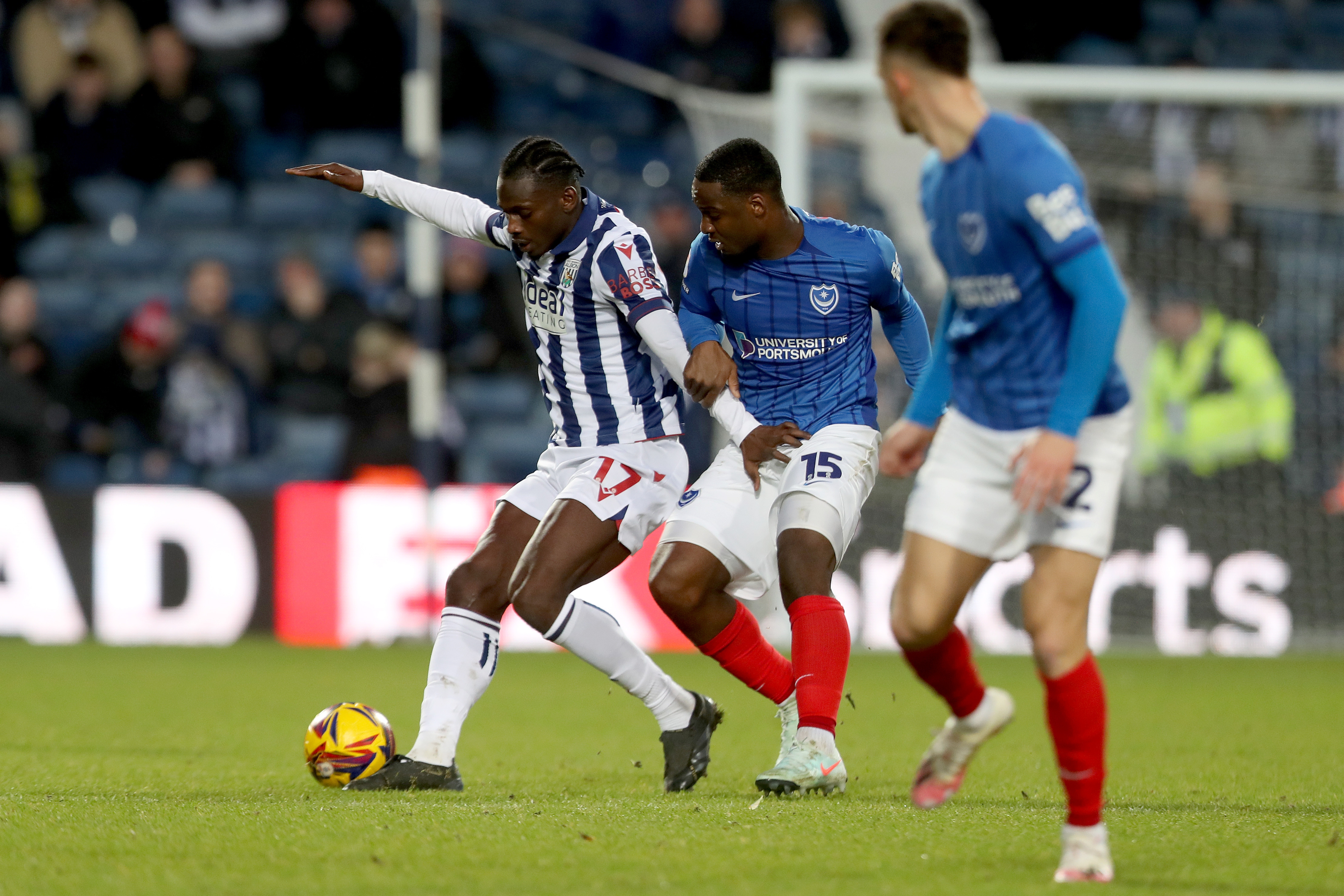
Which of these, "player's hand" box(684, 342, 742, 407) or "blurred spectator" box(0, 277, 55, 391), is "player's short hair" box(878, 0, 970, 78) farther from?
"blurred spectator" box(0, 277, 55, 391)

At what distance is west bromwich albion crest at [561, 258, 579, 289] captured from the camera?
5.07 m

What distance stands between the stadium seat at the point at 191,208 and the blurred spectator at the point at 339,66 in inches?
36.3

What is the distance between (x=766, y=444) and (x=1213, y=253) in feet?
23.3

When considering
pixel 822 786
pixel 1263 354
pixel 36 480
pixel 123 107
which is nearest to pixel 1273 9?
pixel 1263 354

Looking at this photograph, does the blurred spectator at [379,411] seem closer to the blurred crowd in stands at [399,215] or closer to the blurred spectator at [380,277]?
the blurred crowd in stands at [399,215]

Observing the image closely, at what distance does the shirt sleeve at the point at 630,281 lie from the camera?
197 inches

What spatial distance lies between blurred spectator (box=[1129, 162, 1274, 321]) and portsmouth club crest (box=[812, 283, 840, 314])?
265 inches

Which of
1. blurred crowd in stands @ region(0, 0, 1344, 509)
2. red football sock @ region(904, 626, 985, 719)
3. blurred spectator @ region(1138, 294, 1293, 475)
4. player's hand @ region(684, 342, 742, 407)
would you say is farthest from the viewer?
blurred crowd in stands @ region(0, 0, 1344, 509)

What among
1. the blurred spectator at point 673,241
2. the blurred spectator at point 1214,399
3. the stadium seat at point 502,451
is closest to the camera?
the blurred spectator at point 1214,399

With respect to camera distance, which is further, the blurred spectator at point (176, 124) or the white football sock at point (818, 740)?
the blurred spectator at point (176, 124)

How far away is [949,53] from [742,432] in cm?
163

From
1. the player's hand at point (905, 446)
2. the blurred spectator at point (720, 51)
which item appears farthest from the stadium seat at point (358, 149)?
the player's hand at point (905, 446)

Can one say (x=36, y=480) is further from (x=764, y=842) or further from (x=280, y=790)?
(x=764, y=842)

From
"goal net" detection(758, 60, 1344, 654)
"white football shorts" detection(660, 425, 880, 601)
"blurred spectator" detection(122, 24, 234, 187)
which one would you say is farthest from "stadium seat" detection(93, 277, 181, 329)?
"white football shorts" detection(660, 425, 880, 601)
